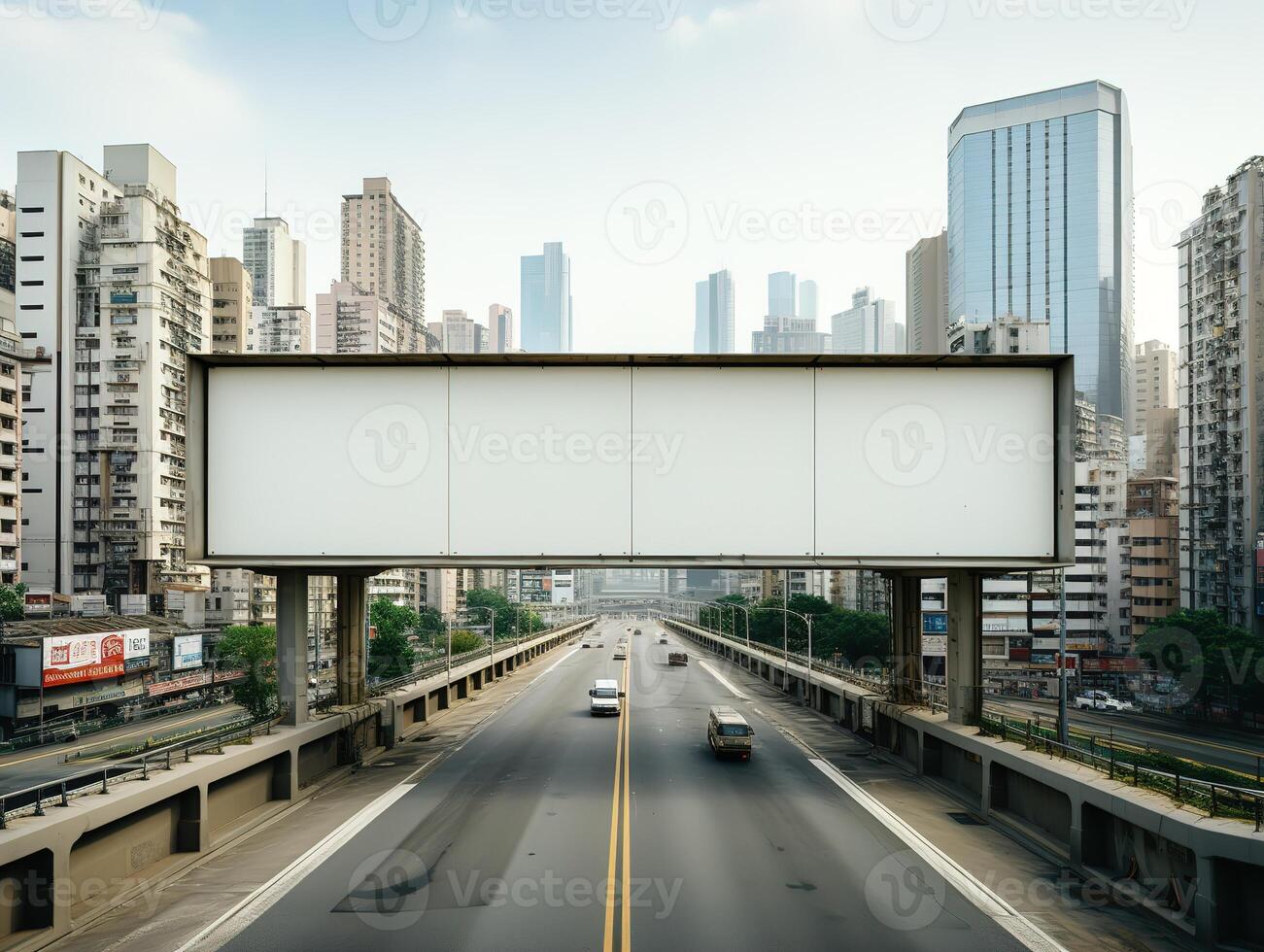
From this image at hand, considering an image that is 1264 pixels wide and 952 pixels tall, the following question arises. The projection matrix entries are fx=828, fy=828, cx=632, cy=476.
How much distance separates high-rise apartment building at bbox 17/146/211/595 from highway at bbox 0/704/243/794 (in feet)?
97.7

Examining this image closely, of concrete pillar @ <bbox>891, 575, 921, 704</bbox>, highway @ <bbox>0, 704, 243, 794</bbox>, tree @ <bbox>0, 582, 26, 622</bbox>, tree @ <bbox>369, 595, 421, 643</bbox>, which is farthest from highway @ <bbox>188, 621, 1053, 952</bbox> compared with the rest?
tree @ <bbox>369, 595, 421, 643</bbox>

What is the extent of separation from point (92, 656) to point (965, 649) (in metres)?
59.9

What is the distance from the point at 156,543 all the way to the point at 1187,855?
94.4 meters

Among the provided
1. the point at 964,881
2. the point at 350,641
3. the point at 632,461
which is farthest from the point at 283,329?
the point at 964,881

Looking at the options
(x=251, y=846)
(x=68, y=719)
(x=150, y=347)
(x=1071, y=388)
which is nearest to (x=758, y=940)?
(x=251, y=846)

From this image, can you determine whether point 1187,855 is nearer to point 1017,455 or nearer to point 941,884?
point 941,884

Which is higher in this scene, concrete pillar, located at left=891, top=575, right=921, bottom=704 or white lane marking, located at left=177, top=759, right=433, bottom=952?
concrete pillar, located at left=891, top=575, right=921, bottom=704

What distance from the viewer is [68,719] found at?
57.2 metres

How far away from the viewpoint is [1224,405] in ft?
259

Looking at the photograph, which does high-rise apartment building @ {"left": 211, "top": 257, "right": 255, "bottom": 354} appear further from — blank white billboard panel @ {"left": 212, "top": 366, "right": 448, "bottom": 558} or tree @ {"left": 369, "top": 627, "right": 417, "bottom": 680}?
blank white billboard panel @ {"left": 212, "top": 366, "right": 448, "bottom": 558}

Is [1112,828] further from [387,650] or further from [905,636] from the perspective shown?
[387,650]

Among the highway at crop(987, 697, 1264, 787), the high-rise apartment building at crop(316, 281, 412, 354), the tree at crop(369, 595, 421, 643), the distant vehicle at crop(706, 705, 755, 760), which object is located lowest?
the highway at crop(987, 697, 1264, 787)

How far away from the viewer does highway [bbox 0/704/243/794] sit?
39.2m

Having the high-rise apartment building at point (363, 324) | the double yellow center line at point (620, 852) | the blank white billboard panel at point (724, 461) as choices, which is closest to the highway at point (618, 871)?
the double yellow center line at point (620, 852)
